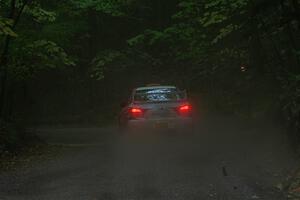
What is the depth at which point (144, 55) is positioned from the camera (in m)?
35.4

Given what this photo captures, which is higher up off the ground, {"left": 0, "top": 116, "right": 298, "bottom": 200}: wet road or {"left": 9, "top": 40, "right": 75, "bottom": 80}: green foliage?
{"left": 9, "top": 40, "right": 75, "bottom": 80}: green foliage

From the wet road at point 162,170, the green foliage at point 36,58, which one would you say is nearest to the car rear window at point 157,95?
the wet road at point 162,170

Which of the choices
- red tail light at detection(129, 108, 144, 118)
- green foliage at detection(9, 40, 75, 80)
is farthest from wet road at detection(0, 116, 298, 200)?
green foliage at detection(9, 40, 75, 80)

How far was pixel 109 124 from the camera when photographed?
31094 mm

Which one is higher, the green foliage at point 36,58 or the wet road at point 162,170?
the green foliage at point 36,58

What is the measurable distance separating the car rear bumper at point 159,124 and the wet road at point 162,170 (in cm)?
28

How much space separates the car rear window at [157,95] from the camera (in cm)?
1975

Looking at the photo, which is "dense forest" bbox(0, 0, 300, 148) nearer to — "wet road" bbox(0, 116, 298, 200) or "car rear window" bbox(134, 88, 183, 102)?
"wet road" bbox(0, 116, 298, 200)

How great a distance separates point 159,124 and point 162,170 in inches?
237

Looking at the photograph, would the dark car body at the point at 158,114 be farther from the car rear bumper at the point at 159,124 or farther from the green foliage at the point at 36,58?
the green foliage at the point at 36,58

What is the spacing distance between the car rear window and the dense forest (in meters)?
2.33

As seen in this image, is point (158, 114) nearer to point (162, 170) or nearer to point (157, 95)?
point (157, 95)

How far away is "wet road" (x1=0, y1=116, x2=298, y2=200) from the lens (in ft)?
35.0

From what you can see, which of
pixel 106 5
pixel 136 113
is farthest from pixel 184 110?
pixel 106 5
